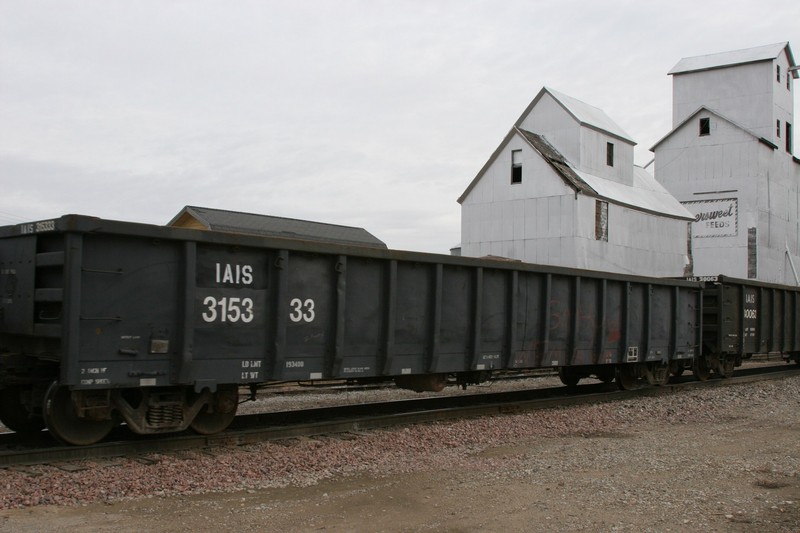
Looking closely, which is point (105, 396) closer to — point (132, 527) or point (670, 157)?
point (132, 527)

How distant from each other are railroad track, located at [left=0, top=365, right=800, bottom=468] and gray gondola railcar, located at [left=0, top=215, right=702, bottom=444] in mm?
270

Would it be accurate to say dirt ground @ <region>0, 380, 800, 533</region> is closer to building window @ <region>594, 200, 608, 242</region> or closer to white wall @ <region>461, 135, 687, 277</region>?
white wall @ <region>461, 135, 687, 277</region>

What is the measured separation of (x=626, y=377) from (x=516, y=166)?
18.0 meters

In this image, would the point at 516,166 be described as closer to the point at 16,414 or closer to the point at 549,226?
the point at 549,226

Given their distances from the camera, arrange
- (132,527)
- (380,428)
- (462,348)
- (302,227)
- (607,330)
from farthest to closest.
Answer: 1. (302,227)
2. (607,330)
3. (462,348)
4. (380,428)
5. (132,527)

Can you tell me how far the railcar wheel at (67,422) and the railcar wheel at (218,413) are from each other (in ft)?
3.65

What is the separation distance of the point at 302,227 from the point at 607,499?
25518mm

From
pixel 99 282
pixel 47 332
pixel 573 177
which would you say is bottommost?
pixel 47 332

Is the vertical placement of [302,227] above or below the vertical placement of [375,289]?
above

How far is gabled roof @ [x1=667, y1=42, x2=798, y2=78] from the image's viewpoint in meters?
42.7

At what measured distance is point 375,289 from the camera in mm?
10156

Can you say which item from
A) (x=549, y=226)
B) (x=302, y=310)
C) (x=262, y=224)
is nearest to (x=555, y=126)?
(x=549, y=226)

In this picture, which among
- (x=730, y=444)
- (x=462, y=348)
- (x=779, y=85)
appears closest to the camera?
(x=730, y=444)

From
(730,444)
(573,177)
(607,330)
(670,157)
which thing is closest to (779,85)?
(670,157)
